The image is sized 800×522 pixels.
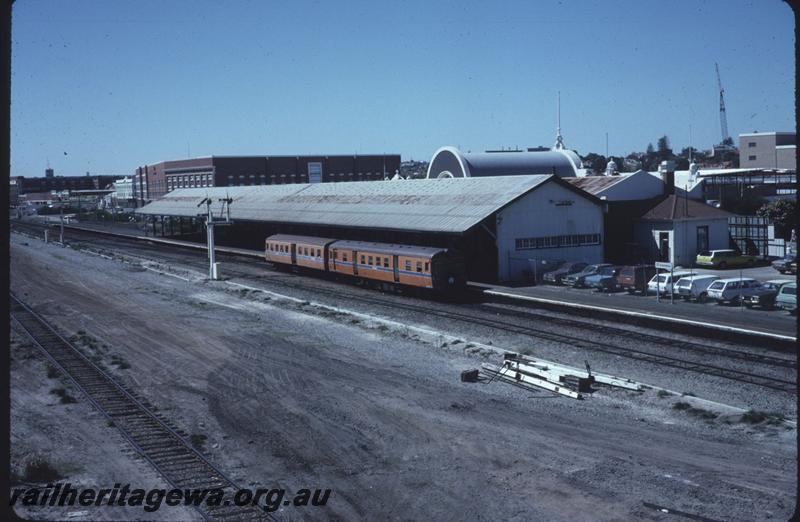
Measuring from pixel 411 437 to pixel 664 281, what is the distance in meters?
24.8

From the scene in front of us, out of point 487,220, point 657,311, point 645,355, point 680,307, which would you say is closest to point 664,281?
point 680,307

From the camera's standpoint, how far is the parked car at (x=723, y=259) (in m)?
49.9

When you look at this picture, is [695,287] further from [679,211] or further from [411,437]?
[411,437]

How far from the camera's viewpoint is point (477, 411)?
19.8m

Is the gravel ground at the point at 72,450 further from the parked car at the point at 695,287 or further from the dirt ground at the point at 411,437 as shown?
the parked car at the point at 695,287

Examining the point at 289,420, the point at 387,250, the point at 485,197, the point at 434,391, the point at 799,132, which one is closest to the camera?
the point at 799,132

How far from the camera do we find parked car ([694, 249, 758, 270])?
49.9 m

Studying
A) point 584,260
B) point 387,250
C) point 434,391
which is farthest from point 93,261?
point 434,391

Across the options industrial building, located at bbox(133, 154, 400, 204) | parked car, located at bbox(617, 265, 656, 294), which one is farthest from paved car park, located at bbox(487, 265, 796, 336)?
industrial building, located at bbox(133, 154, 400, 204)

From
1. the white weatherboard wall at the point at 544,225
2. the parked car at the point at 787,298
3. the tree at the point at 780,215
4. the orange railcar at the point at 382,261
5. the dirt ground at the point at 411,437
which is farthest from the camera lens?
the tree at the point at 780,215

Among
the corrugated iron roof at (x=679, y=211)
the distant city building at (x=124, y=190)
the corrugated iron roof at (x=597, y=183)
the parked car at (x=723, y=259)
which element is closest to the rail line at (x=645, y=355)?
the parked car at (x=723, y=259)

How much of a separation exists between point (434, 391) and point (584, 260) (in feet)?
96.6

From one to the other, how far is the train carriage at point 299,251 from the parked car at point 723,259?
80.6ft

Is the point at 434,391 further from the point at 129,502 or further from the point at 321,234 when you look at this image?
the point at 321,234
